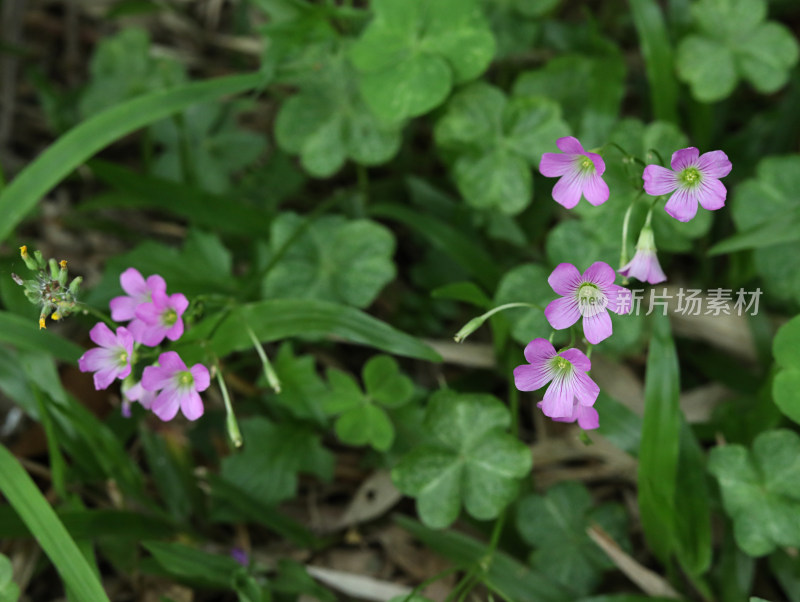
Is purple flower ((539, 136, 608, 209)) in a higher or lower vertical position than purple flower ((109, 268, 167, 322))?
higher

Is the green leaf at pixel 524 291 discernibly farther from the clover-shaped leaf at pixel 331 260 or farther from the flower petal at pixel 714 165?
the flower petal at pixel 714 165

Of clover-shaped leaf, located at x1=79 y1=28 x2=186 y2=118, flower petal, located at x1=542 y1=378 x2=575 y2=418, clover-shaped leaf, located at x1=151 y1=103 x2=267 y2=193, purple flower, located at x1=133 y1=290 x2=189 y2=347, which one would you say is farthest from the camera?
clover-shaped leaf, located at x1=79 y1=28 x2=186 y2=118

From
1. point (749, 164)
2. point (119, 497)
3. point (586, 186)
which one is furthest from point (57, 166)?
point (749, 164)

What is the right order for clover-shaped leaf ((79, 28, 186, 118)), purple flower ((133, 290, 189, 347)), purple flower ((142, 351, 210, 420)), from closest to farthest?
1. purple flower ((142, 351, 210, 420))
2. purple flower ((133, 290, 189, 347))
3. clover-shaped leaf ((79, 28, 186, 118))

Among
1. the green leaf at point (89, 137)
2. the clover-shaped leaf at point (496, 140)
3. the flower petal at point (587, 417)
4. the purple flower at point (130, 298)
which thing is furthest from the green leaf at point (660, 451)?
the green leaf at point (89, 137)

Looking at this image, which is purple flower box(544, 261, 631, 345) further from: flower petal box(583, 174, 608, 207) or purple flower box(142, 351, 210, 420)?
purple flower box(142, 351, 210, 420)

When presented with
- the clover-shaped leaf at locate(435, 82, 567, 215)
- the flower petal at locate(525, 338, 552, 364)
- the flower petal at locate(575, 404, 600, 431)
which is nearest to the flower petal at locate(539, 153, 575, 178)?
the flower petal at locate(525, 338, 552, 364)

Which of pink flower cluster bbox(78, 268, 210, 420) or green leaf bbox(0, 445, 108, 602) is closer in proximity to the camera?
pink flower cluster bbox(78, 268, 210, 420)
